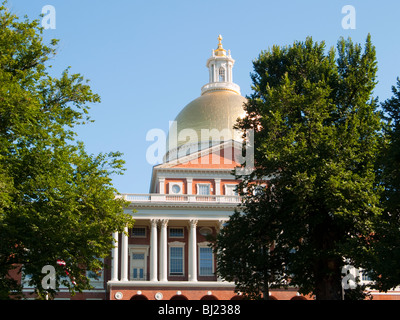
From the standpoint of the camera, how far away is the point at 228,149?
248ft

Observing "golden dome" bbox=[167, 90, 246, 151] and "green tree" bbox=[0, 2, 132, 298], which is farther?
"golden dome" bbox=[167, 90, 246, 151]

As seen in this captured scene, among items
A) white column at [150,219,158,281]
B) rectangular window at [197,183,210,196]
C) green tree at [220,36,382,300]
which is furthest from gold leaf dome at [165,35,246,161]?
green tree at [220,36,382,300]

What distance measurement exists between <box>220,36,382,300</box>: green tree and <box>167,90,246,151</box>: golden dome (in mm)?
42719

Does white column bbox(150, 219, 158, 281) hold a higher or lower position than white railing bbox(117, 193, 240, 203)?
lower

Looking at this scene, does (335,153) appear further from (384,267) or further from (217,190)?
(217,190)

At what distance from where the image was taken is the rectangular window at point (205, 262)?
72.4m

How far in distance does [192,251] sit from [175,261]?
2.75m

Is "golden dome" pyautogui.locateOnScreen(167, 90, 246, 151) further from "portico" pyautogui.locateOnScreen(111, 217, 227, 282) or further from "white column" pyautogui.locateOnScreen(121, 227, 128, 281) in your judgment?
"white column" pyautogui.locateOnScreen(121, 227, 128, 281)

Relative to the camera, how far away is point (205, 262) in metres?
72.8

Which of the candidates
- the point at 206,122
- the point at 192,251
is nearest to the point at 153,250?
the point at 192,251

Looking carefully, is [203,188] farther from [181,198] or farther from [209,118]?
[209,118]

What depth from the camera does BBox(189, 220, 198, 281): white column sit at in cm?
7038

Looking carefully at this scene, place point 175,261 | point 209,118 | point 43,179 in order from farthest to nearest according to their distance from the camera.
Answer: point 209,118
point 175,261
point 43,179

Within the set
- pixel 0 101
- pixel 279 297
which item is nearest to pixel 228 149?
pixel 279 297
